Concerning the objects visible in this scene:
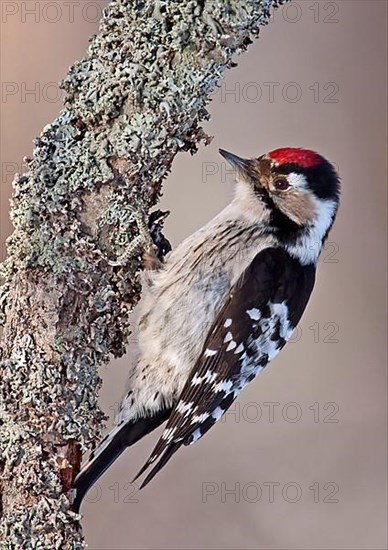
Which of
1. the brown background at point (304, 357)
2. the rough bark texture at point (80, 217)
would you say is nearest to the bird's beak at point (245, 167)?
the rough bark texture at point (80, 217)

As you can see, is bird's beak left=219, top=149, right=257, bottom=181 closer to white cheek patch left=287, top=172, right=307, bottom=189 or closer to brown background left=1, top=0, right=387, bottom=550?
white cheek patch left=287, top=172, right=307, bottom=189

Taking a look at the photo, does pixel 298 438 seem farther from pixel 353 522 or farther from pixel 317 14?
pixel 317 14

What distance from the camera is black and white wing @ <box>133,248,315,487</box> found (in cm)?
169

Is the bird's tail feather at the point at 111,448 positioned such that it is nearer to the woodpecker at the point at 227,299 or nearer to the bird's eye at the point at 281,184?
the woodpecker at the point at 227,299

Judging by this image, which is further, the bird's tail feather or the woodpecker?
the woodpecker

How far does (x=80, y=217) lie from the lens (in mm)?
1388

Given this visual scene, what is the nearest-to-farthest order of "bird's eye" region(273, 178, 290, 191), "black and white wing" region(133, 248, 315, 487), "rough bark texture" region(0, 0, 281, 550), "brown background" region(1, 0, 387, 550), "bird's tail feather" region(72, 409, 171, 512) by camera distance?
"rough bark texture" region(0, 0, 281, 550)
"bird's tail feather" region(72, 409, 171, 512)
"black and white wing" region(133, 248, 315, 487)
"bird's eye" region(273, 178, 290, 191)
"brown background" region(1, 0, 387, 550)

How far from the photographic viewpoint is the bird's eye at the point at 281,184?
180 cm

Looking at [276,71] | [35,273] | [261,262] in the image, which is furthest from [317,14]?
[35,273]

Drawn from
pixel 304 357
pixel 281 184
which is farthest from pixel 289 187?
pixel 304 357

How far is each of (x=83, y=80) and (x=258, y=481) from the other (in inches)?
59.8

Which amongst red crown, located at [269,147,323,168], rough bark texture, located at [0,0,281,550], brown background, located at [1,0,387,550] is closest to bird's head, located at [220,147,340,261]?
red crown, located at [269,147,323,168]

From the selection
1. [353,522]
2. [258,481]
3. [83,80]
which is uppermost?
[83,80]

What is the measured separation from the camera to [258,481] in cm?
251
